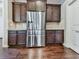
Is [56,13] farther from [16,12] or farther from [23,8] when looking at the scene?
[16,12]

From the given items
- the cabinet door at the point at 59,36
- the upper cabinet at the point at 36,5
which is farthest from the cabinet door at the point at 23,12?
the cabinet door at the point at 59,36

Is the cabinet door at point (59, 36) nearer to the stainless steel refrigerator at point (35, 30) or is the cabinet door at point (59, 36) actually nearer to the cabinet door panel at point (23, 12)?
the stainless steel refrigerator at point (35, 30)

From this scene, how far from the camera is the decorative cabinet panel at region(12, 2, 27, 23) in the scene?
678cm

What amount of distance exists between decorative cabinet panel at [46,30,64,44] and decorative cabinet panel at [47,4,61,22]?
2.14 feet

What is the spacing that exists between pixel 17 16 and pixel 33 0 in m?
1.13

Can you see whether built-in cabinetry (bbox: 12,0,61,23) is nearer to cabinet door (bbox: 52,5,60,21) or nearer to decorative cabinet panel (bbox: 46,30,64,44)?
cabinet door (bbox: 52,5,60,21)

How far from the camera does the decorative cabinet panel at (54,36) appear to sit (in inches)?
267

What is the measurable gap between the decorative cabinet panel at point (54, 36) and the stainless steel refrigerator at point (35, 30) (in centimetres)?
48

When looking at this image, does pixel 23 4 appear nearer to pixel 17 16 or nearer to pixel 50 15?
pixel 17 16

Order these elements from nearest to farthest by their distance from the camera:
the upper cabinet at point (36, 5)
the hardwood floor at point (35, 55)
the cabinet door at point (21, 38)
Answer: the hardwood floor at point (35, 55)
the cabinet door at point (21, 38)
the upper cabinet at point (36, 5)

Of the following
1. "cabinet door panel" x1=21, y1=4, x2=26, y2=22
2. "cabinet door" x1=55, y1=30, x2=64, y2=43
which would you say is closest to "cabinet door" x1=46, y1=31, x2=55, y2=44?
"cabinet door" x1=55, y1=30, x2=64, y2=43

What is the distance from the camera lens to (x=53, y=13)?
7020 mm

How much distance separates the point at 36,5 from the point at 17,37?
1859 mm

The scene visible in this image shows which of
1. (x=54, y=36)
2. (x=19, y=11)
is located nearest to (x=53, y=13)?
(x=54, y=36)
